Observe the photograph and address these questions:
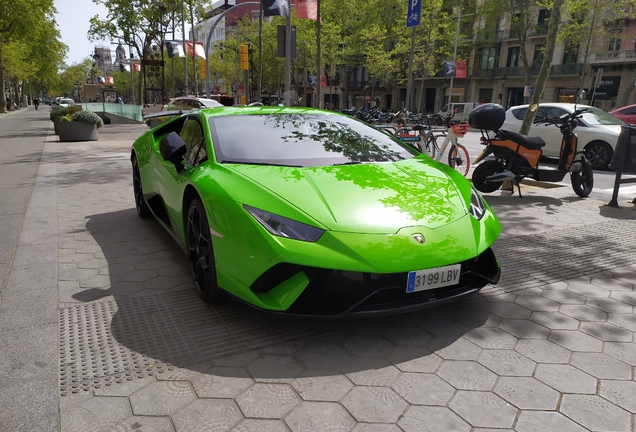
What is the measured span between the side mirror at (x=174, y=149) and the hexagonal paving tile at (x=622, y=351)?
3162 millimetres

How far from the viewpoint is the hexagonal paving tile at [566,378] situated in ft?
7.75

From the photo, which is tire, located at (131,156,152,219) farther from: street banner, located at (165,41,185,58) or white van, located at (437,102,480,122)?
white van, located at (437,102,480,122)

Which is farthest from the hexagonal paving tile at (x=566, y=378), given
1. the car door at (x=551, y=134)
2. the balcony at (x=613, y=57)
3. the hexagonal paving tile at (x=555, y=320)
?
the balcony at (x=613, y=57)

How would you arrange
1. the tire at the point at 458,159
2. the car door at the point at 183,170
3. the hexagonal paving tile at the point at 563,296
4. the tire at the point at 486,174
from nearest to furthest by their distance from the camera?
the hexagonal paving tile at the point at 563,296
the car door at the point at 183,170
the tire at the point at 486,174
the tire at the point at 458,159

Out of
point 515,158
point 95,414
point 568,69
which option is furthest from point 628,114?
point 568,69

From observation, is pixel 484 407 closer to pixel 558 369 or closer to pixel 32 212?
pixel 558 369

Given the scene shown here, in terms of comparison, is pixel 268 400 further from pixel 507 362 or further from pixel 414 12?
pixel 414 12

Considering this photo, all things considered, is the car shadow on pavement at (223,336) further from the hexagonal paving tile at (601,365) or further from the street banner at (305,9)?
the street banner at (305,9)

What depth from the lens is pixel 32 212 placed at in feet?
19.5

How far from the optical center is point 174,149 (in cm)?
363

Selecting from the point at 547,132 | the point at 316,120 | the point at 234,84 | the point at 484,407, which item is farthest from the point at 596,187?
the point at 234,84

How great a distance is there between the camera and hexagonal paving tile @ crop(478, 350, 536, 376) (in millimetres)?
2514

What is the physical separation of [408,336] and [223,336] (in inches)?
44.1

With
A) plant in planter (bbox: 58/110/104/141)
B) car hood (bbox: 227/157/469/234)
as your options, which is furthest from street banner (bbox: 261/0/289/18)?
car hood (bbox: 227/157/469/234)
